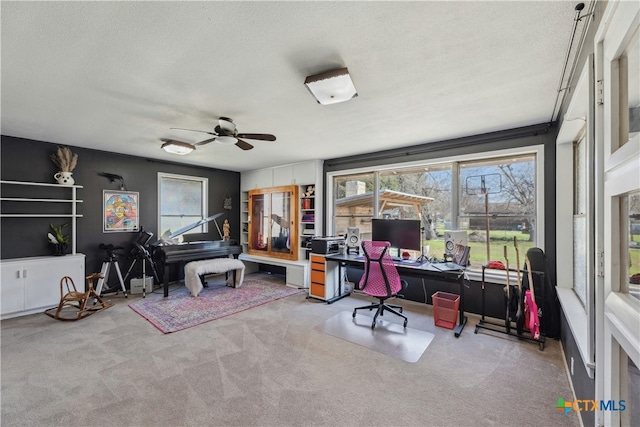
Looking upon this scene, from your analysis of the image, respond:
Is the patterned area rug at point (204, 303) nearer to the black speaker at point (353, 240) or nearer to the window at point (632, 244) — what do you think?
the black speaker at point (353, 240)

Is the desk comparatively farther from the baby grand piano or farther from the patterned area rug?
the baby grand piano

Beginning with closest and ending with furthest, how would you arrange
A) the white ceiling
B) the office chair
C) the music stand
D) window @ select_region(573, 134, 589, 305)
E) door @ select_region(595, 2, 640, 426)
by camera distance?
door @ select_region(595, 2, 640, 426) < the white ceiling < window @ select_region(573, 134, 589, 305) < the office chair < the music stand

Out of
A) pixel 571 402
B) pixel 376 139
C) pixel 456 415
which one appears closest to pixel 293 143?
pixel 376 139

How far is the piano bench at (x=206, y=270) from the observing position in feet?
14.8

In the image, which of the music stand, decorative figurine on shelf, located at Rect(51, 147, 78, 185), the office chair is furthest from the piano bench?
the music stand

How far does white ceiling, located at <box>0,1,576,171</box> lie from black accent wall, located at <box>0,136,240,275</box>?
0.69 m

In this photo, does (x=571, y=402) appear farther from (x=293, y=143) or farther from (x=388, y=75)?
(x=293, y=143)

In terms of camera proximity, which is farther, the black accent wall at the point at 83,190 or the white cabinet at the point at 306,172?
the white cabinet at the point at 306,172

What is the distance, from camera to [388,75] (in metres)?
2.15

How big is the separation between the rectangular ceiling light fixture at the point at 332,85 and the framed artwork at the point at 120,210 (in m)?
4.43

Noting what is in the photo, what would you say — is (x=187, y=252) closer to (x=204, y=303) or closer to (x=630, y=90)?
(x=204, y=303)

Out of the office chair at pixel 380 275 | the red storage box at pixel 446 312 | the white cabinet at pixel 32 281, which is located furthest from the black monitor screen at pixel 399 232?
the white cabinet at pixel 32 281

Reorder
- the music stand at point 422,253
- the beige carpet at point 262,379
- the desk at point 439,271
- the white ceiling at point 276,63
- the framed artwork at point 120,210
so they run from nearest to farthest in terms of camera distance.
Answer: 1. the white ceiling at point 276,63
2. the beige carpet at point 262,379
3. the desk at point 439,271
4. the music stand at point 422,253
5. the framed artwork at point 120,210

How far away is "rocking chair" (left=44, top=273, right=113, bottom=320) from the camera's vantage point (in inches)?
138
